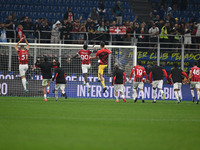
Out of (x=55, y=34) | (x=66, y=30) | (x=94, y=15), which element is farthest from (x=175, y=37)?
(x=55, y=34)

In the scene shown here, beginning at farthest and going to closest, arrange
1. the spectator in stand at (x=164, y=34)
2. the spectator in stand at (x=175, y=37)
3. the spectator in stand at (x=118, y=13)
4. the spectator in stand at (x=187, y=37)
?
1. the spectator in stand at (x=118, y=13)
2. the spectator in stand at (x=175, y=37)
3. the spectator in stand at (x=187, y=37)
4. the spectator in stand at (x=164, y=34)

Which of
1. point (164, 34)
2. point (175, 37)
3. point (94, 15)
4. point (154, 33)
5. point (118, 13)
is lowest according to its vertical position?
point (175, 37)

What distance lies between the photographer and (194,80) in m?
21.2

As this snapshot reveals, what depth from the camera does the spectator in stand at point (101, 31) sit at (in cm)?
2413

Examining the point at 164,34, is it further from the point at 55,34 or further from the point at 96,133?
the point at 96,133

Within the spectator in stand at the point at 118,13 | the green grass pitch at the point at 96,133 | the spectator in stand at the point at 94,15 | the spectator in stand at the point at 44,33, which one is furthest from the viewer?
the spectator in stand at the point at 118,13

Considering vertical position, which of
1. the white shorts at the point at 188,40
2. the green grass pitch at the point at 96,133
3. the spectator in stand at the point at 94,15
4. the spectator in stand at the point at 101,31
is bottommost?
the green grass pitch at the point at 96,133

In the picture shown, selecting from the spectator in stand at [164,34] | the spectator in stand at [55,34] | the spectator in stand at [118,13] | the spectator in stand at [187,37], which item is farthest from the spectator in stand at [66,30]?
the spectator in stand at [187,37]

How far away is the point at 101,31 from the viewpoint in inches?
962

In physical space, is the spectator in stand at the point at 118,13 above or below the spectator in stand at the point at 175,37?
above

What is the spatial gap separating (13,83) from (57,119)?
1223 cm

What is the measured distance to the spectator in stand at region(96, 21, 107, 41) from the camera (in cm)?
2413

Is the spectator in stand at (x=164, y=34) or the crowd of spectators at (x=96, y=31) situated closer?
the crowd of spectators at (x=96, y=31)

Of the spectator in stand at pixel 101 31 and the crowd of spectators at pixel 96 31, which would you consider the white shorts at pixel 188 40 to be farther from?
the spectator in stand at pixel 101 31
